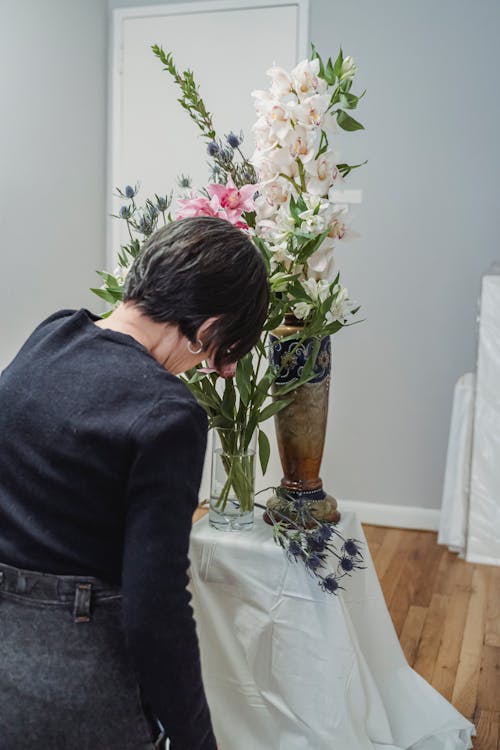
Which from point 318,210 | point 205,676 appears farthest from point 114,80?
point 205,676

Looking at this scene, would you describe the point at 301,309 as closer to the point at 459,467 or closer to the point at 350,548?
the point at 350,548

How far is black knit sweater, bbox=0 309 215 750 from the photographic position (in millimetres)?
951

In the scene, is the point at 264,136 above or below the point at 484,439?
above

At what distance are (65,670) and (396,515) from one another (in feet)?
9.38

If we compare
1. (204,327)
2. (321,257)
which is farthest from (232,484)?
(204,327)

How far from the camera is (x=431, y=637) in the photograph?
2652mm

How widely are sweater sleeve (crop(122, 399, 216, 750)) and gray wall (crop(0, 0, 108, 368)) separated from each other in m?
2.39

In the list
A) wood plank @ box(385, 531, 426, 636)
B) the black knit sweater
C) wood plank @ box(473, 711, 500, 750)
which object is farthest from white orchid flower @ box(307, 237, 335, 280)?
wood plank @ box(385, 531, 426, 636)

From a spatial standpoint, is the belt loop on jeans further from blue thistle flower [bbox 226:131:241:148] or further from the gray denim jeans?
blue thistle flower [bbox 226:131:241:148]

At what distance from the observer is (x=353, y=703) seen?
166 centimetres

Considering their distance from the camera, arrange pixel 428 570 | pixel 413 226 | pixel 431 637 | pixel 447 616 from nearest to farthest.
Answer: pixel 431 637 < pixel 447 616 < pixel 428 570 < pixel 413 226

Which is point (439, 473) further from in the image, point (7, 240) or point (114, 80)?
point (114, 80)

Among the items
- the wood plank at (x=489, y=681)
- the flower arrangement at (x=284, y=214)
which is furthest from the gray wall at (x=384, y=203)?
the flower arrangement at (x=284, y=214)

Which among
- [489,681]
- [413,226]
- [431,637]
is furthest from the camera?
[413,226]
